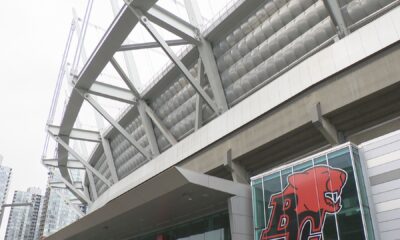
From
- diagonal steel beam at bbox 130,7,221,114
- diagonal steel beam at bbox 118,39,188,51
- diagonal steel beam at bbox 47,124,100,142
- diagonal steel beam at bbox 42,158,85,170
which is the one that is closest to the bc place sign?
diagonal steel beam at bbox 130,7,221,114

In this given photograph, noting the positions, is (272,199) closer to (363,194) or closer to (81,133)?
(363,194)

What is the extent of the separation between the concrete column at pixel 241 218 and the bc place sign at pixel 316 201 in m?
0.63

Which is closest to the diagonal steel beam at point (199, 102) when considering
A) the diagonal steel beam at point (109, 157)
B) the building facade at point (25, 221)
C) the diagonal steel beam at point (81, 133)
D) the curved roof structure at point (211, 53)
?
the curved roof structure at point (211, 53)

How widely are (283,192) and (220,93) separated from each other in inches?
410

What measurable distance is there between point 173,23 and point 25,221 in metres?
90.8

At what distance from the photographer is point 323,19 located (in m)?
20.4

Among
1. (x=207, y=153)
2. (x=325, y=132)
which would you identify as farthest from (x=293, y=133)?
(x=207, y=153)

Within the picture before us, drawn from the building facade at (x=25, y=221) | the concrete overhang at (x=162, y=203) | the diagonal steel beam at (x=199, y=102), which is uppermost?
the building facade at (x=25, y=221)

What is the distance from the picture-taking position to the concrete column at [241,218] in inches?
705

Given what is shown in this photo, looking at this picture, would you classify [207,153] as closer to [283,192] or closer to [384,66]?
[283,192]

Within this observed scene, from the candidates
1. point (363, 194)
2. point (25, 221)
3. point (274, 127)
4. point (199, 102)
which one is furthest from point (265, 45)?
point (25, 221)

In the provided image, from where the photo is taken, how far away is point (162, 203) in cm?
2039

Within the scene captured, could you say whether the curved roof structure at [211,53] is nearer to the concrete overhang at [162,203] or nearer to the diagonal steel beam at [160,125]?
the diagonal steel beam at [160,125]

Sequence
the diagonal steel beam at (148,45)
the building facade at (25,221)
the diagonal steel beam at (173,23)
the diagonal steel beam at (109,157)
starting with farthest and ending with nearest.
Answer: the building facade at (25,221) < the diagonal steel beam at (109,157) < the diagonal steel beam at (148,45) < the diagonal steel beam at (173,23)
